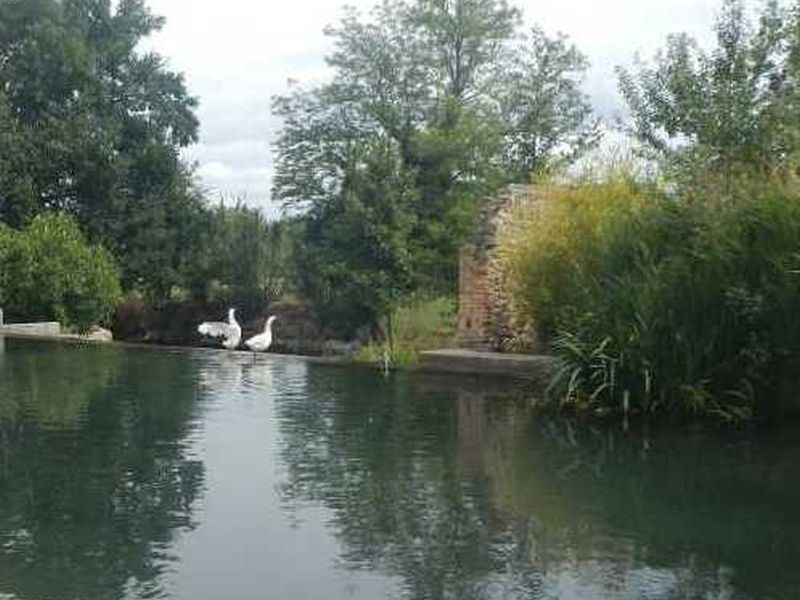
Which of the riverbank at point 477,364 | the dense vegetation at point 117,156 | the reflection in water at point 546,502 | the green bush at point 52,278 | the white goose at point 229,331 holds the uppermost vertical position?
the dense vegetation at point 117,156

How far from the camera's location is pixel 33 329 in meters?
22.2

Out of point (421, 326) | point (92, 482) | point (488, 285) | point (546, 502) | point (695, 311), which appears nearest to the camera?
point (546, 502)

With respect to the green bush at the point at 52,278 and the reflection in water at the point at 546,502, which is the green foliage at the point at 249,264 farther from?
the reflection in water at the point at 546,502

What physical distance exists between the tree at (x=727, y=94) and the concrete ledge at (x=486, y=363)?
10.4 ft

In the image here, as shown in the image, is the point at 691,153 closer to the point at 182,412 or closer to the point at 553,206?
the point at 553,206

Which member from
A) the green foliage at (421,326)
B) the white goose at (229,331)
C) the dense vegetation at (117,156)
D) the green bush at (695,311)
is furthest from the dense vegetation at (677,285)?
the dense vegetation at (117,156)

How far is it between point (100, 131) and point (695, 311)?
81.3 ft

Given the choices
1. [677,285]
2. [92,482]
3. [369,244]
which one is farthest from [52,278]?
[92,482]

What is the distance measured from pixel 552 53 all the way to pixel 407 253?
927cm

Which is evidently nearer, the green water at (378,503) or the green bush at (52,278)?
the green water at (378,503)

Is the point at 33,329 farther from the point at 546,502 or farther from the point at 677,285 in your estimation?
the point at 546,502

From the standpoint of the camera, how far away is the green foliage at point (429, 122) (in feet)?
92.5

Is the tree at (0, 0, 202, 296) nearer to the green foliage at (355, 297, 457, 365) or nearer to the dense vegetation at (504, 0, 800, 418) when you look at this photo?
the green foliage at (355, 297, 457, 365)

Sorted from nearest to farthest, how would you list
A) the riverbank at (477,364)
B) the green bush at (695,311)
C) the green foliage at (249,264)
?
the green bush at (695,311)
the riverbank at (477,364)
the green foliage at (249,264)
